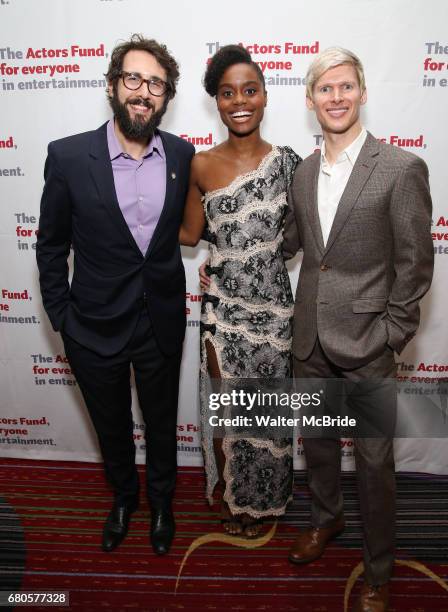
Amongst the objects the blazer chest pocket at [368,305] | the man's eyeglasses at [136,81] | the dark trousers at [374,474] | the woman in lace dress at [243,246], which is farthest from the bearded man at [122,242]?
the blazer chest pocket at [368,305]

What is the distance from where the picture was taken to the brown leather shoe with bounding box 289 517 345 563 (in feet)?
7.58

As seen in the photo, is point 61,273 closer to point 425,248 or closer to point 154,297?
point 154,297

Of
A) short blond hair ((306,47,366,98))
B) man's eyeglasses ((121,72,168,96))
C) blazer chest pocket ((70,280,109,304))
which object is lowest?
blazer chest pocket ((70,280,109,304))

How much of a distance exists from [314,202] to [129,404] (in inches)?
48.5

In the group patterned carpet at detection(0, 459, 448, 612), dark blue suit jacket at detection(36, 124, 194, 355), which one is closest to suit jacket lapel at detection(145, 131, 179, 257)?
dark blue suit jacket at detection(36, 124, 194, 355)

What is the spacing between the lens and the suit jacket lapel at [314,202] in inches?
75.3

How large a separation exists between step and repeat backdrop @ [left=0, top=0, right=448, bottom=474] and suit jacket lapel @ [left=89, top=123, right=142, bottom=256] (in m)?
0.77

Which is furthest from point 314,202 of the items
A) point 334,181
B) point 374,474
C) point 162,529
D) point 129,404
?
point 162,529

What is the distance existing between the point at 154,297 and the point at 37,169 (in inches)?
46.8

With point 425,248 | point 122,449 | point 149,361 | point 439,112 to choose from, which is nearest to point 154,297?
point 149,361

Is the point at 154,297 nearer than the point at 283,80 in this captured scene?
Yes

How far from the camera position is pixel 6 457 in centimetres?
328

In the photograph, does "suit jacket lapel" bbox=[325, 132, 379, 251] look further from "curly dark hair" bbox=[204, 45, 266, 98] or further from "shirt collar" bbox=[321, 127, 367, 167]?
"curly dark hair" bbox=[204, 45, 266, 98]

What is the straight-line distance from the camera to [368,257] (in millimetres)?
1845
